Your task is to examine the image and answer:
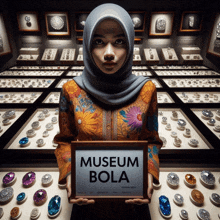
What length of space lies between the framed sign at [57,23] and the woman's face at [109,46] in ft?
12.9

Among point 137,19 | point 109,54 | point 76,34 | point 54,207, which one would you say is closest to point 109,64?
point 109,54

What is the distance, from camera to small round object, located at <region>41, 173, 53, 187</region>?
1.01m

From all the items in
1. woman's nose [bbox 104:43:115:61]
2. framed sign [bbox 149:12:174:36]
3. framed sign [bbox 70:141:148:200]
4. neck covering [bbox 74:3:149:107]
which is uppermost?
framed sign [bbox 149:12:174:36]

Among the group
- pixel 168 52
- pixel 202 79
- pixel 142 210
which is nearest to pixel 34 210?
pixel 142 210

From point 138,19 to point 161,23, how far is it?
25.6 inches

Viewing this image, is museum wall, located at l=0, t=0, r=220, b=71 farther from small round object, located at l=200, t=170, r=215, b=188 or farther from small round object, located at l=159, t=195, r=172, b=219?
small round object, located at l=159, t=195, r=172, b=219

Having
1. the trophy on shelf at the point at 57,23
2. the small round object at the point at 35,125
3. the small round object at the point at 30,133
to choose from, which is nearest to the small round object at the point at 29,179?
the small round object at the point at 30,133

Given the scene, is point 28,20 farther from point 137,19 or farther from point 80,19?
point 137,19

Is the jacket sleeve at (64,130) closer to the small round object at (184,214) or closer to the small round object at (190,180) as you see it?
the small round object at (184,214)

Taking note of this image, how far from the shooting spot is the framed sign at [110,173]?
1.98ft

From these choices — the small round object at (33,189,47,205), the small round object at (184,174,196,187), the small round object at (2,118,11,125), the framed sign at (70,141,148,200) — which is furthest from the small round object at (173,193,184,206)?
the small round object at (2,118,11,125)

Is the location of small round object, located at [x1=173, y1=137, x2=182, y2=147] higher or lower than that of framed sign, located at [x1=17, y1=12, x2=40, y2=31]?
lower

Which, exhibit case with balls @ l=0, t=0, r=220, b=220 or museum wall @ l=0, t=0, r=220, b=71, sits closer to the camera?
exhibit case with balls @ l=0, t=0, r=220, b=220

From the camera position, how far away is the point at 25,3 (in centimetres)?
370
